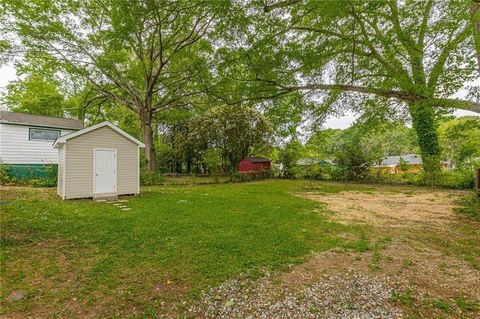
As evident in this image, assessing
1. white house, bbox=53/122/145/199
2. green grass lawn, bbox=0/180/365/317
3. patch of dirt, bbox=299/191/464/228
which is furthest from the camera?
white house, bbox=53/122/145/199

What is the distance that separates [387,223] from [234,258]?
409 cm

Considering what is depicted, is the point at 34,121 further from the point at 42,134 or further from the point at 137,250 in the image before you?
the point at 137,250

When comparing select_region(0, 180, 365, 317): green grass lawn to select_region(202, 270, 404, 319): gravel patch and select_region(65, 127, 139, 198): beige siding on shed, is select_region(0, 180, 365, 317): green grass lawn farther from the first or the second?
select_region(65, 127, 139, 198): beige siding on shed

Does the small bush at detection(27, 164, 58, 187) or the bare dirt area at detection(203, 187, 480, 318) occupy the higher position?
the small bush at detection(27, 164, 58, 187)

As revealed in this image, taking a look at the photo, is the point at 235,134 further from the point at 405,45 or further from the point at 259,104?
the point at 405,45

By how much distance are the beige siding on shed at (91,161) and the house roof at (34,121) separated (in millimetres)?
7396

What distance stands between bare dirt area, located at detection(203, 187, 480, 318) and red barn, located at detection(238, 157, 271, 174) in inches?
534

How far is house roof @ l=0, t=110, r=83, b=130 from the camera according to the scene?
11.7 meters

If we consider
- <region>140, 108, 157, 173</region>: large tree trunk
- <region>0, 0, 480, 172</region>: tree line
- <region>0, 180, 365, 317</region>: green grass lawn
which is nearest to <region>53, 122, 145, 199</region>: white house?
<region>0, 180, 365, 317</region>: green grass lawn

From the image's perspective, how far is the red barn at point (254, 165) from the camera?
17797mm

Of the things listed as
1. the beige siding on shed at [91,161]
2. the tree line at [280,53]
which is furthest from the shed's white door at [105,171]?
the tree line at [280,53]

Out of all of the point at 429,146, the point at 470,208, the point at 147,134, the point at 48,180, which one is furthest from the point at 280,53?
the point at 48,180

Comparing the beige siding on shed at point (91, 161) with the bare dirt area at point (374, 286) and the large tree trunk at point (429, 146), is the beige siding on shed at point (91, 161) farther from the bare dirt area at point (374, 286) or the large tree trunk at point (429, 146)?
the large tree trunk at point (429, 146)

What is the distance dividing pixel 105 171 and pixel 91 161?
567 millimetres
